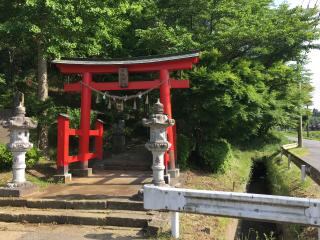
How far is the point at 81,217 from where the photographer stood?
306 inches

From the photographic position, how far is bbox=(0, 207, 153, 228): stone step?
7504 mm

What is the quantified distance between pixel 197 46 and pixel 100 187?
8592mm

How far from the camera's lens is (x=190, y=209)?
239 inches

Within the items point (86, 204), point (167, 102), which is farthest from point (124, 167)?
point (86, 204)

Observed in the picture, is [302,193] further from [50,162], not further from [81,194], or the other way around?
[50,162]

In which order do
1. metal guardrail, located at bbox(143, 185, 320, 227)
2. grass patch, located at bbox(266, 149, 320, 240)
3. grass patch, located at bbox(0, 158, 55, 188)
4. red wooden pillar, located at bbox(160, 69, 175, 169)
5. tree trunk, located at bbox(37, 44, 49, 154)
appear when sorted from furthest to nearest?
tree trunk, located at bbox(37, 44, 49, 154), red wooden pillar, located at bbox(160, 69, 175, 169), grass patch, located at bbox(0, 158, 55, 188), grass patch, located at bbox(266, 149, 320, 240), metal guardrail, located at bbox(143, 185, 320, 227)

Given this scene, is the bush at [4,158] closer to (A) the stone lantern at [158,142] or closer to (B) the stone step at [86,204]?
(B) the stone step at [86,204]

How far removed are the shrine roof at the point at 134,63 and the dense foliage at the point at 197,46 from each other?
1380 millimetres

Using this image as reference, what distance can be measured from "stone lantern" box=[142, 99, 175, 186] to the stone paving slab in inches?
42.6

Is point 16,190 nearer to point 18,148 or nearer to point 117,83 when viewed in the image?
point 18,148

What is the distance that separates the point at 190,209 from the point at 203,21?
15.3 metres

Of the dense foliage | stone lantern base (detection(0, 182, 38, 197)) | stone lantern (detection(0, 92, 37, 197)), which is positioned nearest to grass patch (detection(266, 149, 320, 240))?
the dense foliage

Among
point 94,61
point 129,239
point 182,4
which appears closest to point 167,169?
point 94,61

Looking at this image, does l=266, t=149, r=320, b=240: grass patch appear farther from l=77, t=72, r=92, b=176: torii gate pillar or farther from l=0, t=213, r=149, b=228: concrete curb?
l=77, t=72, r=92, b=176: torii gate pillar
